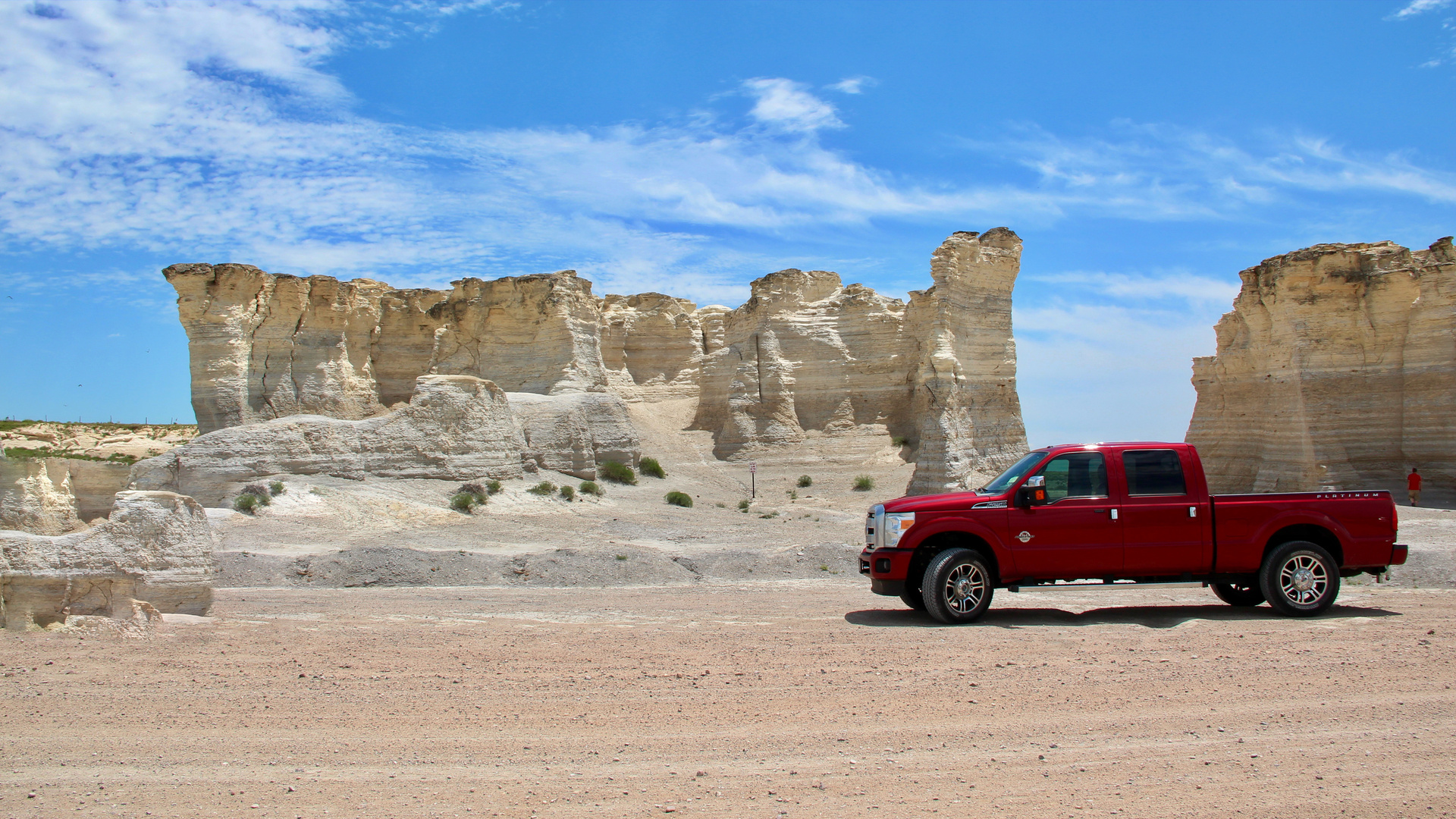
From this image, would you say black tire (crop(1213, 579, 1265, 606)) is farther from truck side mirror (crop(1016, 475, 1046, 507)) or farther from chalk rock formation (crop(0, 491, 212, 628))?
chalk rock formation (crop(0, 491, 212, 628))

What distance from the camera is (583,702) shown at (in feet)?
21.3

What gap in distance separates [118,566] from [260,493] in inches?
490

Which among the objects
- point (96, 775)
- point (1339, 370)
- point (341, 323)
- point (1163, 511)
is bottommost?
point (96, 775)

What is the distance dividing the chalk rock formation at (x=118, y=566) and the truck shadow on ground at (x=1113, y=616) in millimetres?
7239

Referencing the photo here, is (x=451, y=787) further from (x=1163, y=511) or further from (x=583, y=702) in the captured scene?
(x=1163, y=511)

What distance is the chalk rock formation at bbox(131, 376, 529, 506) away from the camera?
71.3 ft

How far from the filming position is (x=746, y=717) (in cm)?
608

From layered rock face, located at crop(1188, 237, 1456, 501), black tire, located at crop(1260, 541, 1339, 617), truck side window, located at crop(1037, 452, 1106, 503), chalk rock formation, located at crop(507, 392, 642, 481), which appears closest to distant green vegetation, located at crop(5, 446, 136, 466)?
chalk rock formation, located at crop(507, 392, 642, 481)

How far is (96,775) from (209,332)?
36.1 meters

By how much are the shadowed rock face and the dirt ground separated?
812 inches

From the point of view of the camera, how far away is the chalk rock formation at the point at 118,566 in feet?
28.1

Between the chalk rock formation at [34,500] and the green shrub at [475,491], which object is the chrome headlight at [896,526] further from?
the green shrub at [475,491]

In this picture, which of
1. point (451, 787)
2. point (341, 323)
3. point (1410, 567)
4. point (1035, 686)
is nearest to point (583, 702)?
point (451, 787)

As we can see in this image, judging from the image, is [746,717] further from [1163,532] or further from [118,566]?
[118,566]
